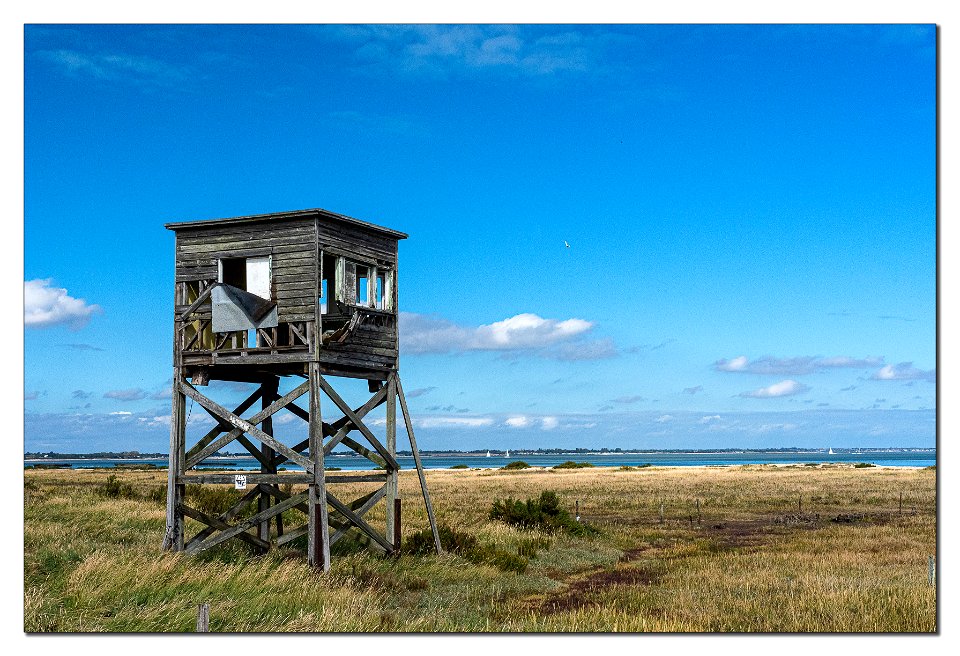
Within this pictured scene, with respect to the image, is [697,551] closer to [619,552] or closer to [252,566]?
[619,552]

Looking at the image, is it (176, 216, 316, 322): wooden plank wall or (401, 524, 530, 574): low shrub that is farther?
(401, 524, 530, 574): low shrub

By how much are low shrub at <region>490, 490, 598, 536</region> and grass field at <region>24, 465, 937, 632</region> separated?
54 cm

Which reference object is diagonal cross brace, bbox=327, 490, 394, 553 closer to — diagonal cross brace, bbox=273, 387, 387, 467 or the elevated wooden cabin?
diagonal cross brace, bbox=273, 387, 387, 467

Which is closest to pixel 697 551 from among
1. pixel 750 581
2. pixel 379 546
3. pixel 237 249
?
pixel 750 581

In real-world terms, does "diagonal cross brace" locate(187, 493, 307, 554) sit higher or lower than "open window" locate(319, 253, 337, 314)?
lower

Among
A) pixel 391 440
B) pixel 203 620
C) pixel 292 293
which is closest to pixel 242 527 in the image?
pixel 391 440

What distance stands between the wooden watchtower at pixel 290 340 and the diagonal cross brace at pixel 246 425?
0.03 meters

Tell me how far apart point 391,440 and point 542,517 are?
9.77 meters

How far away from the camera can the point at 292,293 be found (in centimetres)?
1855

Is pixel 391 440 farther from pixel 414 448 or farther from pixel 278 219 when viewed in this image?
pixel 278 219

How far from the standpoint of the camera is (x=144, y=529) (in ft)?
78.2

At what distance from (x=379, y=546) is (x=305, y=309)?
567 centimetres

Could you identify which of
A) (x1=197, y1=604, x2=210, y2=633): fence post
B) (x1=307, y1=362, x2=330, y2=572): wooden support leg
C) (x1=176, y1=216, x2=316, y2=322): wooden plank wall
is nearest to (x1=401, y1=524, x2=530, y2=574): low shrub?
(x1=307, y1=362, x2=330, y2=572): wooden support leg

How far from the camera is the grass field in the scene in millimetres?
13859
